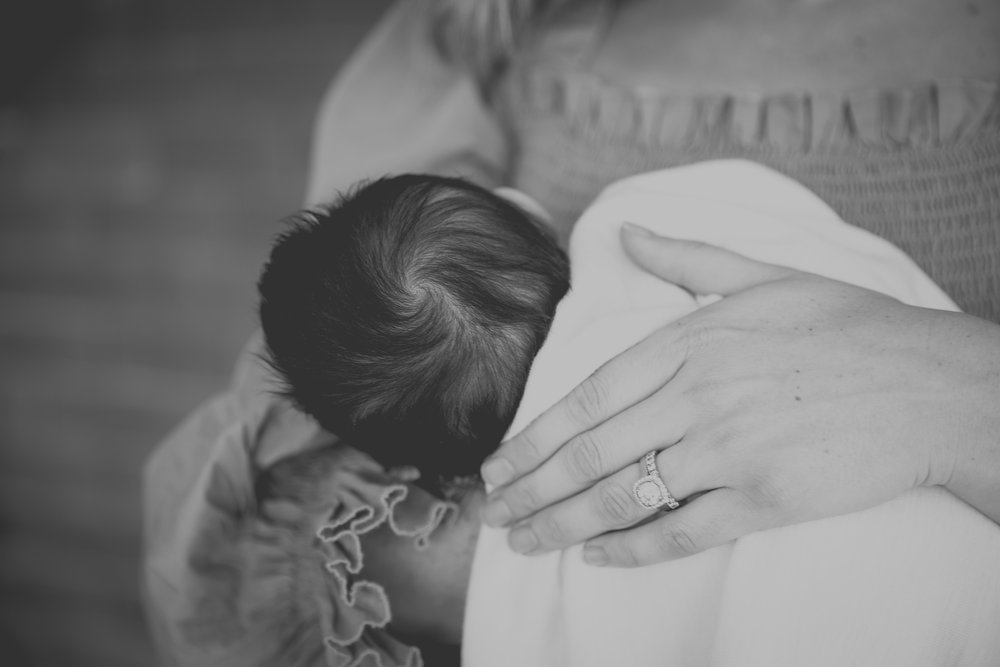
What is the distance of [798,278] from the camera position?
28.8 inches

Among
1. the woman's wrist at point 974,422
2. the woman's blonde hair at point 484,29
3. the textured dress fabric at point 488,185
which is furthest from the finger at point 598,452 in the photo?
the woman's blonde hair at point 484,29

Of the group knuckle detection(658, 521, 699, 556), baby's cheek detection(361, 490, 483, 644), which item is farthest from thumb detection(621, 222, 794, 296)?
baby's cheek detection(361, 490, 483, 644)

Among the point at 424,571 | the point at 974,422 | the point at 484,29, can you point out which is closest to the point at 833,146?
the point at 974,422

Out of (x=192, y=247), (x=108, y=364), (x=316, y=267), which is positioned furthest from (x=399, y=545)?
(x=108, y=364)

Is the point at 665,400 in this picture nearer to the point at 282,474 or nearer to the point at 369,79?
the point at 282,474

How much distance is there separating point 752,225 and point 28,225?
85.5 inches

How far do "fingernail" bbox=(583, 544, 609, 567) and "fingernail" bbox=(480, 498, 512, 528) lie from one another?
0.09 metres

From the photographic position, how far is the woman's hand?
2.14 feet

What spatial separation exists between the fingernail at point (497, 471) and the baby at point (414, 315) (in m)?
0.03

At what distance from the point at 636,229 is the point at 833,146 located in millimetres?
280

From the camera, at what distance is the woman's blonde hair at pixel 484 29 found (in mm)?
1033

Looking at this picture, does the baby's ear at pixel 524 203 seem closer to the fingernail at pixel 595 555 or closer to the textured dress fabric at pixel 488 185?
the textured dress fabric at pixel 488 185

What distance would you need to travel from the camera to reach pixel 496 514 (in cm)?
79

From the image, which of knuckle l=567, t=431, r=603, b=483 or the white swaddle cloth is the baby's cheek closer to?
the white swaddle cloth
